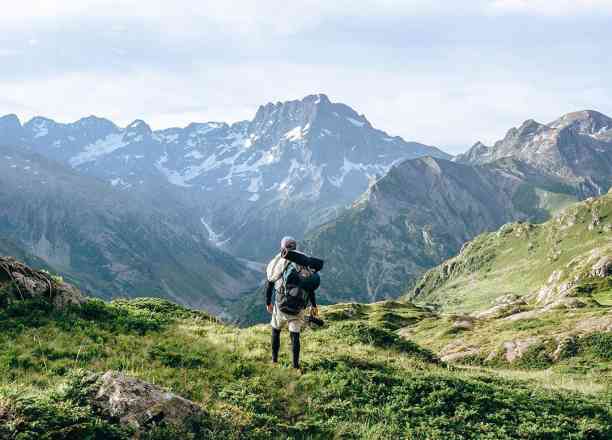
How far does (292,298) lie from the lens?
1789 centimetres

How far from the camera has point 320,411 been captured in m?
15.5

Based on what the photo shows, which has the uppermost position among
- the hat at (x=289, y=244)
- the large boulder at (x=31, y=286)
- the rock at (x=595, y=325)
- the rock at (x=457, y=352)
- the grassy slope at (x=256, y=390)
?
the hat at (x=289, y=244)

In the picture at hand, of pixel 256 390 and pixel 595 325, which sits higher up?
pixel 256 390

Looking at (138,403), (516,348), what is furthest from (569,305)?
(138,403)

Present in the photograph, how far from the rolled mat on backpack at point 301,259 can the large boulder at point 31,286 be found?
11203mm

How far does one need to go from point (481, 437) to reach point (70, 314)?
1679 centimetres

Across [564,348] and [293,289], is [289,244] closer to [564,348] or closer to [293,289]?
[293,289]

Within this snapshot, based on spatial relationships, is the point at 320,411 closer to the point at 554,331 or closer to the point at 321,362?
the point at 321,362

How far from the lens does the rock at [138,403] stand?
1225 centimetres

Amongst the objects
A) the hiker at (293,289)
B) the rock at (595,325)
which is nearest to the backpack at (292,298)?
the hiker at (293,289)

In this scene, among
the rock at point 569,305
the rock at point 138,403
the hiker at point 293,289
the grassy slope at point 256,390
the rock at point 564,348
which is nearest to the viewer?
the rock at point 138,403

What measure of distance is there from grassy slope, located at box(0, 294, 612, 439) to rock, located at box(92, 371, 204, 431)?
413 mm

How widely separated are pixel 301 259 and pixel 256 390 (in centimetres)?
468

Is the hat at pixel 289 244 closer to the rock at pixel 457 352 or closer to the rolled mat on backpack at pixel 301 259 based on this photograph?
the rolled mat on backpack at pixel 301 259
